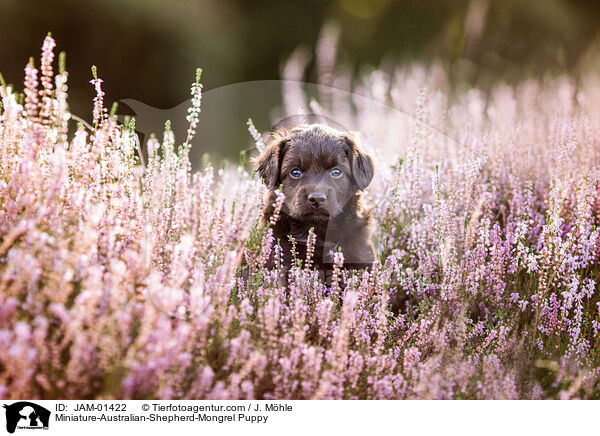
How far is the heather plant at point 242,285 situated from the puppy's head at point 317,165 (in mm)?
255

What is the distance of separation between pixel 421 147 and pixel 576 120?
1.23m

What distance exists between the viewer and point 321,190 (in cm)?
318

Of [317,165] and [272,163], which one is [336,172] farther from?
[272,163]

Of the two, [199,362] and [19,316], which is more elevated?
[19,316]

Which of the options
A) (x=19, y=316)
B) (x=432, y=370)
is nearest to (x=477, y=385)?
(x=432, y=370)

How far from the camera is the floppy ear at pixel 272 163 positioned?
136 inches
